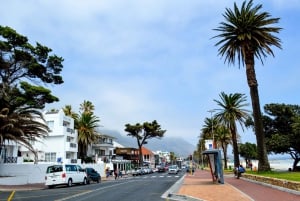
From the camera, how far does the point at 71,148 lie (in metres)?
67.2

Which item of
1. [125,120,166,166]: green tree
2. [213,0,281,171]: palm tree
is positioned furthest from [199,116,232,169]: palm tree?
[213,0,281,171]: palm tree

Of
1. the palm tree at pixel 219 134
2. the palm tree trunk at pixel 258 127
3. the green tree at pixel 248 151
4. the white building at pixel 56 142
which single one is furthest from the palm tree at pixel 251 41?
the green tree at pixel 248 151

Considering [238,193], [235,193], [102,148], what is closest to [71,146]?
[102,148]

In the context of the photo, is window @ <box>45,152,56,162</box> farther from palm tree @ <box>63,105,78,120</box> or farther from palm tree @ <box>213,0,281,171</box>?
palm tree @ <box>213,0,281,171</box>

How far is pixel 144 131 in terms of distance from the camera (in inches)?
3964

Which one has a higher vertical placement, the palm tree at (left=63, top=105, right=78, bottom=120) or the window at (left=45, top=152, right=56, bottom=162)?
the palm tree at (left=63, top=105, right=78, bottom=120)

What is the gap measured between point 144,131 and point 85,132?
2709cm

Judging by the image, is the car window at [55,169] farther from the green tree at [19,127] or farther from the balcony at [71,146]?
the balcony at [71,146]

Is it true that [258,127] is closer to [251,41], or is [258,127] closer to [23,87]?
[251,41]

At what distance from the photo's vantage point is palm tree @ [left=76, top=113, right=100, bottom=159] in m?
75.8

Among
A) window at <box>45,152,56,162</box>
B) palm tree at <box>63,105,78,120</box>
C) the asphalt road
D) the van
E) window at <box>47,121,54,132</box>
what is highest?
palm tree at <box>63,105,78,120</box>

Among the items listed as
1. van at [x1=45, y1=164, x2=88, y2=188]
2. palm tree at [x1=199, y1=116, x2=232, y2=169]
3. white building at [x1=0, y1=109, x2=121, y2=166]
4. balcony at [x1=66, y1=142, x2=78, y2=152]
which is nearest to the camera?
van at [x1=45, y1=164, x2=88, y2=188]

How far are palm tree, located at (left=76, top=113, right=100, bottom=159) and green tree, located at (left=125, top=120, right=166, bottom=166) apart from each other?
21.7 metres

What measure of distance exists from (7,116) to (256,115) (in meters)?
23.3
